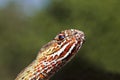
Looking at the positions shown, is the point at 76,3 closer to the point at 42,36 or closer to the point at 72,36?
the point at 42,36

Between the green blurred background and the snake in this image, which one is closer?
the snake

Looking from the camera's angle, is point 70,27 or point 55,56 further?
point 70,27

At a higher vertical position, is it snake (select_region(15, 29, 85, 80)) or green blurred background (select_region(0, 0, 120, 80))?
green blurred background (select_region(0, 0, 120, 80))

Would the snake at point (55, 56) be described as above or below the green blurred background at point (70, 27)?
below

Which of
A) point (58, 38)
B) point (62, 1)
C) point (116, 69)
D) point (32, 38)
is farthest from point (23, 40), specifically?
point (58, 38)
